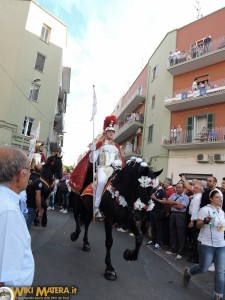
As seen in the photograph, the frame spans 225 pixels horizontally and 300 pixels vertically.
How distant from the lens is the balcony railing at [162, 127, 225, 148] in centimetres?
2006

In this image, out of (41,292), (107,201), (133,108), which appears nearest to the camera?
(41,292)

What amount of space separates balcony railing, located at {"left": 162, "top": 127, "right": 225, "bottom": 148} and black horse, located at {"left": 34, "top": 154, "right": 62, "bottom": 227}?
44.3 ft

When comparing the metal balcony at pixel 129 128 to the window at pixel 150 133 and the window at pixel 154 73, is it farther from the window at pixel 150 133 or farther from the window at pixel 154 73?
the window at pixel 154 73

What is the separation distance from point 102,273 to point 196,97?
59.6 feet

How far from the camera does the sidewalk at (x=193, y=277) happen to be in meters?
5.68

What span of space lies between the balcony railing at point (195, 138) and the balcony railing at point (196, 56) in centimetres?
529

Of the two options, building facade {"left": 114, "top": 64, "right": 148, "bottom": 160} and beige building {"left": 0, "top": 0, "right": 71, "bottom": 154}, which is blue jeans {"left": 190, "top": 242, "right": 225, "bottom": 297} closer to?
beige building {"left": 0, "top": 0, "right": 71, "bottom": 154}

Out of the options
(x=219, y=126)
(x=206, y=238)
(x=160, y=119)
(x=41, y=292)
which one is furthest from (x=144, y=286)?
(x=160, y=119)

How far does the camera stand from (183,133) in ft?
74.2

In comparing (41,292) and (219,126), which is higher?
(219,126)

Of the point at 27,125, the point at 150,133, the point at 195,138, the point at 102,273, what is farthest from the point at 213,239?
the point at 27,125

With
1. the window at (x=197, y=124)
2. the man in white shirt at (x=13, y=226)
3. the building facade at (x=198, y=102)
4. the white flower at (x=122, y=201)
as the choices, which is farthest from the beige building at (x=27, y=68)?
the man in white shirt at (x=13, y=226)

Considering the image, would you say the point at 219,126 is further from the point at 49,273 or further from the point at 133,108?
the point at 49,273

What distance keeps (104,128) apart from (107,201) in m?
2.42
